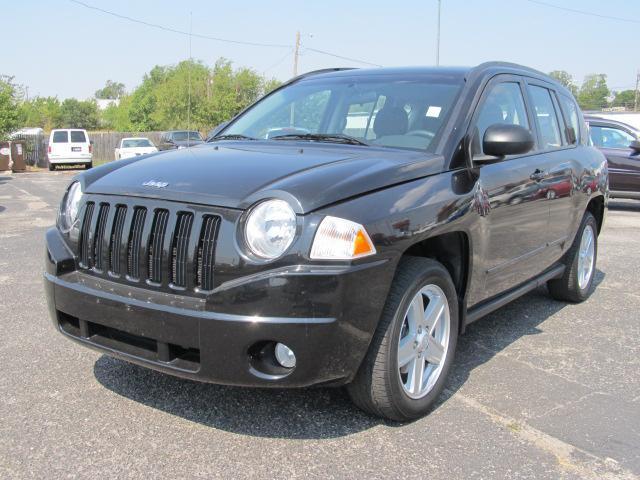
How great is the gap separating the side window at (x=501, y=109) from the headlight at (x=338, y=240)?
Result: 4.22ft

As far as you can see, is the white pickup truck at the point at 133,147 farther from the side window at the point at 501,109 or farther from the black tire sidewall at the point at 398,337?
the black tire sidewall at the point at 398,337

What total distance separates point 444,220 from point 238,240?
111 cm

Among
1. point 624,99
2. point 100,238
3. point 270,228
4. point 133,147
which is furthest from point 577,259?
point 624,99

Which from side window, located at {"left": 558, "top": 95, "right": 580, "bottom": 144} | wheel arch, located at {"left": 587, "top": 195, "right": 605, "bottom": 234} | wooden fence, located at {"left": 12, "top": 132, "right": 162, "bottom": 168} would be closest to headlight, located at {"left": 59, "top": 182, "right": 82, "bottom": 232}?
side window, located at {"left": 558, "top": 95, "right": 580, "bottom": 144}

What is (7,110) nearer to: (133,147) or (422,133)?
(133,147)

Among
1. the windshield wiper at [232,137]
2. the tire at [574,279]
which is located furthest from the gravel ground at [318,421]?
the windshield wiper at [232,137]

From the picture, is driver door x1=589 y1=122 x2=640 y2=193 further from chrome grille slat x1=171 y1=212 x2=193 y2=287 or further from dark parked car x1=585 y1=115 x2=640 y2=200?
chrome grille slat x1=171 y1=212 x2=193 y2=287

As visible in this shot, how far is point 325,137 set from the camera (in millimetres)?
3846

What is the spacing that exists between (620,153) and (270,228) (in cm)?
1133

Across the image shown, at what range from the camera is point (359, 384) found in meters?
2.97

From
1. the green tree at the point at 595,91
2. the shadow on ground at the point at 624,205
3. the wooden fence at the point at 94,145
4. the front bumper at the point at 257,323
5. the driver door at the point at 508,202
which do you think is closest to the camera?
the front bumper at the point at 257,323

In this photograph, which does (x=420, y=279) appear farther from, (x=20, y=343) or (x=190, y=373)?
(x=20, y=343)

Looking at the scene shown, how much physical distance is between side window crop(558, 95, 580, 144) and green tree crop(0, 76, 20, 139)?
97.7ft

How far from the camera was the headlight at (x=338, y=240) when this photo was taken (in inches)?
104
